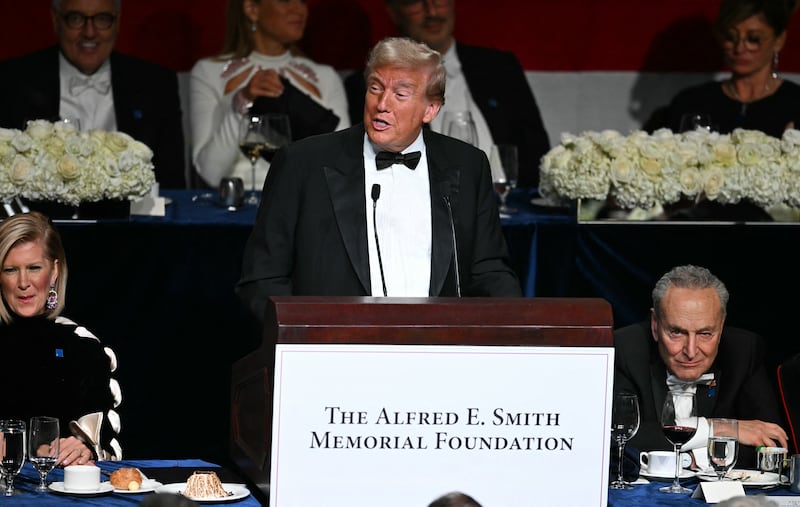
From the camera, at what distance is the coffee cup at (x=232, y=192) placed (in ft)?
15.5

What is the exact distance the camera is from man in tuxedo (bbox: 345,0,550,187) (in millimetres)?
6035

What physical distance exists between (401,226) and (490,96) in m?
3.01

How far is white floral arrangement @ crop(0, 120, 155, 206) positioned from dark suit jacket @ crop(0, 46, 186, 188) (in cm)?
118

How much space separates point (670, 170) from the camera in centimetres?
463

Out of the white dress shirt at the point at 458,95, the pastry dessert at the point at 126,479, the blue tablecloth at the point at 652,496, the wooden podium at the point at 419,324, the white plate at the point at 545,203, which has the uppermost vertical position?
the white dress shirt at the point at 458,95

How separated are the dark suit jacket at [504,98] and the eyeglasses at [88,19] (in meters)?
1.02

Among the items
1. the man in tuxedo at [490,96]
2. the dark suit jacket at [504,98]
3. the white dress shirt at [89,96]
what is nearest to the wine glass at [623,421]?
the man in tuxedo at [490,96]

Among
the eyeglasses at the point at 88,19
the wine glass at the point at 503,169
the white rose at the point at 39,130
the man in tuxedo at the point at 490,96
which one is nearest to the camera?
the white rose at the point at 39,130

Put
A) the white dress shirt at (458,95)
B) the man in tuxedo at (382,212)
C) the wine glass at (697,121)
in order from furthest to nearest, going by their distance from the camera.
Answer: the white dress shirt at (458,95) < the wine glass at (697,121) < the man in tuxedo at (382,212)

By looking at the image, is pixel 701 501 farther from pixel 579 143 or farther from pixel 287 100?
pixel 287 100

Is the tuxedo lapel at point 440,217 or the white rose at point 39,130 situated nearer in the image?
the tuxedo lapel at point 440,217

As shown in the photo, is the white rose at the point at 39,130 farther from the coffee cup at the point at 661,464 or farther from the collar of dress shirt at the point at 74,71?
the coffee cup at the point at 661,464

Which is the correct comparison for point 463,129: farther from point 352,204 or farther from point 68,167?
point 352,204

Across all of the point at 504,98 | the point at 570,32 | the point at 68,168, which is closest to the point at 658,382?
the point at 68,168
